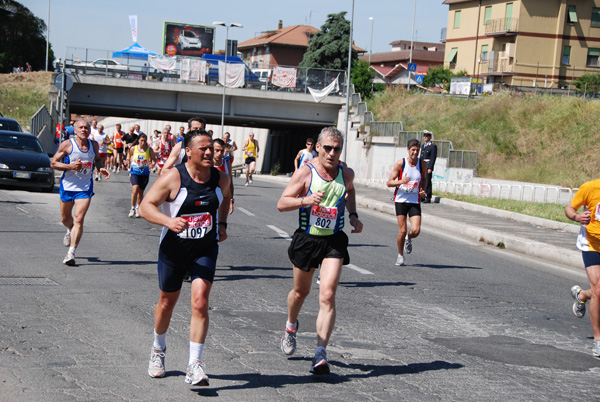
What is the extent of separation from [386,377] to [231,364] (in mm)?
1204

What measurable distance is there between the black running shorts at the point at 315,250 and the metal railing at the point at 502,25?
6374 cm

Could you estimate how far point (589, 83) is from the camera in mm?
57094

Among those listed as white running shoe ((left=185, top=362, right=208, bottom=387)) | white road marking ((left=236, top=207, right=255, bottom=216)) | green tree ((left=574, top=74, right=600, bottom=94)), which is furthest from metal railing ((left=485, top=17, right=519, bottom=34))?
white running shoe ((left=185, top=362, right=208, bottom=387))

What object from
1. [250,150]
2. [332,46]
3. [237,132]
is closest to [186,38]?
[237,132]

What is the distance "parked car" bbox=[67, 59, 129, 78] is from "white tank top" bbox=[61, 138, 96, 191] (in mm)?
34891

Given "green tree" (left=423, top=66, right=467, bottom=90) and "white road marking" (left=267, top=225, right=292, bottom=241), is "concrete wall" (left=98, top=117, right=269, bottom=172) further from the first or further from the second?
"white road marking" (left=267, top=225, right=292, bottom=241)

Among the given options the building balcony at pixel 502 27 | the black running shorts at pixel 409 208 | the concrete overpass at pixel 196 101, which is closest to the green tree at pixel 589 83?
the building balcony at pixel 502 27

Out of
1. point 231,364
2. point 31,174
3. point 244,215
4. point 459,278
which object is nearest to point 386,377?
point 231,364

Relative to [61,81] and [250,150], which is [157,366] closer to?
[61,81]

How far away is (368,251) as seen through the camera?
1404 centimetres

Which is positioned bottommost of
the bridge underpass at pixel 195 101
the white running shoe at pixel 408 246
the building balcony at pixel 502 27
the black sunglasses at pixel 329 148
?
the white running shoe at pixel 408 246

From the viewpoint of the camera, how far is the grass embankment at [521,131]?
1225 inches

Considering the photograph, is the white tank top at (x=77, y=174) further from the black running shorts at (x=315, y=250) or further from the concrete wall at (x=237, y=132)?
the concrete wall at (x=237, y=132)

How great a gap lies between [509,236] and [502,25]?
55.0 m
